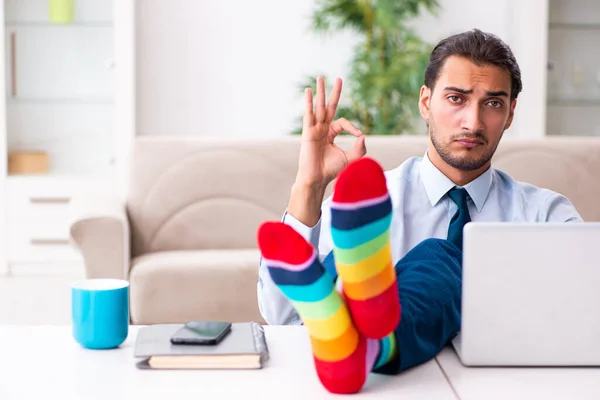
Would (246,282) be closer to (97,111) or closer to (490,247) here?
(490,247)

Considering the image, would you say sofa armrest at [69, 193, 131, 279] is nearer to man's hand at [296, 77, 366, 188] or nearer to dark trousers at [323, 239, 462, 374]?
man's hand at [296, 77, 366, 188]

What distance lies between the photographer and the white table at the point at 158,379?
36.8 inches

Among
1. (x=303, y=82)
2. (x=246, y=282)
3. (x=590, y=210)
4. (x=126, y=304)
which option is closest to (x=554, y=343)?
(x=126, y=304)

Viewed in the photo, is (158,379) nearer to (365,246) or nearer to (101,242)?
(365,246)

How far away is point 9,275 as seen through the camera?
13.2 ft

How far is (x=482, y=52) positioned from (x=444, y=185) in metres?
0.27

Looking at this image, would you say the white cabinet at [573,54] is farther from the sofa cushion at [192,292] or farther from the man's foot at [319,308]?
the man's foot at [319,308]

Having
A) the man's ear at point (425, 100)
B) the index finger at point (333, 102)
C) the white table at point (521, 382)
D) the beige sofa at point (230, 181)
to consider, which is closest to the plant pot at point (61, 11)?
the beige sofa at point (230, 181)

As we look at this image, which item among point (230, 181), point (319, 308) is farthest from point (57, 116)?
point (319, 308)

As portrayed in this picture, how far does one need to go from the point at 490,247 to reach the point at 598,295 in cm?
15

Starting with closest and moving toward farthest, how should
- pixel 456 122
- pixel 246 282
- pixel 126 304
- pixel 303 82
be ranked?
pixel 126 304
pixel 456 122
pixel 246 282
pixel 303 82

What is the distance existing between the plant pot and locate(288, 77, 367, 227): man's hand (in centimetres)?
307

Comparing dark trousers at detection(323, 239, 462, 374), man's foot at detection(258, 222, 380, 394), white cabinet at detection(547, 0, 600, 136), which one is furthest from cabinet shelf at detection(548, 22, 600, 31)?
man's foot at detection(258, 222, 380, 394)

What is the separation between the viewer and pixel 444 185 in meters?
1.59
